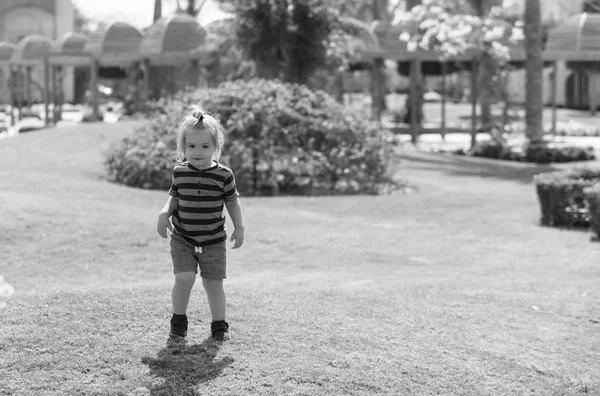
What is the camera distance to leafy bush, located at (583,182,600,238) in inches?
489

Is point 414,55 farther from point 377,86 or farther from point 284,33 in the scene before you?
point 284,33

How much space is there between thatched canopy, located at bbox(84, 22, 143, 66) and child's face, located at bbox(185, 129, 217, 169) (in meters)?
28.9

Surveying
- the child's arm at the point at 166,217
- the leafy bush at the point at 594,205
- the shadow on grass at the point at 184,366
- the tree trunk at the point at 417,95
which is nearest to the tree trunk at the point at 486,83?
the tree trunk at the point at 417,95

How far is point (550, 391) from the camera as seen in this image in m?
5.83

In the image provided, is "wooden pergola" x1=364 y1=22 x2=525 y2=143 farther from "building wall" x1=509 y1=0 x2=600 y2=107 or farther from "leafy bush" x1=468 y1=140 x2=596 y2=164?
"building wall" x1=509 y1=0 x2=600 y2=107

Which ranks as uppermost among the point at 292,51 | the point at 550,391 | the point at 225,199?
the point at 292,51

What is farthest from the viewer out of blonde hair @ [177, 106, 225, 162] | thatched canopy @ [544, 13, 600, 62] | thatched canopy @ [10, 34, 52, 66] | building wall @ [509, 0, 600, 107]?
building wall @ [509, 0, 600, 107]

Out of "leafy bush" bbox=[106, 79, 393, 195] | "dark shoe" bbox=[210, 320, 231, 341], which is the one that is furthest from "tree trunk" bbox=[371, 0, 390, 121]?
"dark shoe" bbox=[210, 320, 231, 341]

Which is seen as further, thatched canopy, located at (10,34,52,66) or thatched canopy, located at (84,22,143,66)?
thatched canopy, located at (10,34,52,66)

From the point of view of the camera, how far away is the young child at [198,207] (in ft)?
18.1

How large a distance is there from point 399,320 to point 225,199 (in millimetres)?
Result: 1849

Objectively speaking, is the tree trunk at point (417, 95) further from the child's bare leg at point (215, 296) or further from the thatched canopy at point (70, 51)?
the child's bare leg at point (215, 296)

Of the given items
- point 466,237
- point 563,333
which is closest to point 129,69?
point 466,237

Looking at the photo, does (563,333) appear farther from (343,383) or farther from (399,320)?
(343,383)
